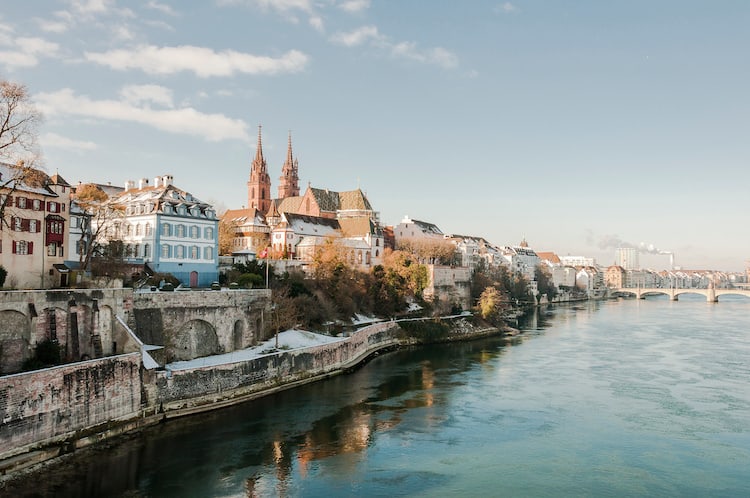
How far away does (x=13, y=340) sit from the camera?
67.7ft

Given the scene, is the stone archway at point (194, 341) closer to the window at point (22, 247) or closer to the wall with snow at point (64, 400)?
the wall with snow at point (64, 400)

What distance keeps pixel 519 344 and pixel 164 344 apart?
30.6 meters

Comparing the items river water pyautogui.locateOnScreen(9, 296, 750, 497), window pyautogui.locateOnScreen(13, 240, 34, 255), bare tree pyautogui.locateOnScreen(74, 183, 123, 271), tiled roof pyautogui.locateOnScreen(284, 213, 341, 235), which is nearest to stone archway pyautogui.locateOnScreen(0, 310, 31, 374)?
window pyautogui.locateOnScreen(13, 240, 34, 255)

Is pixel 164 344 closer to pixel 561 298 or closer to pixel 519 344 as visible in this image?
pixel 519 344

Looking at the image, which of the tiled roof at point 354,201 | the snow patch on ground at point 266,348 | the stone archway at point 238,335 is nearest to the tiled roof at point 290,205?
the tiled roof at point 354,201


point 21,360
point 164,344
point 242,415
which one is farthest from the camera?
point 164,344

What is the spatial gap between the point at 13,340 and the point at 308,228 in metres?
42.5

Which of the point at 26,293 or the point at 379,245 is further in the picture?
the point at 379,245

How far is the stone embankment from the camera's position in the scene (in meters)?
17.5

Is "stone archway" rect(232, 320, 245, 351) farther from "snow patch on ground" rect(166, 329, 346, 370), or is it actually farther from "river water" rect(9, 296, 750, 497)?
"river water" rect(9, 296, 750, 497)

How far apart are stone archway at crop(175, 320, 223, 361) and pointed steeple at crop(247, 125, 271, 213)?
2250 inches

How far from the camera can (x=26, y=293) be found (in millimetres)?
20953

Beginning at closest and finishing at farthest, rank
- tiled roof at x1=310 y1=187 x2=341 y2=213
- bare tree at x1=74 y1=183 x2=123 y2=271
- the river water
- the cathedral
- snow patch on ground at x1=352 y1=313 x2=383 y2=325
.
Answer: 1. the river water
2. bare tree at x1=74 y1=183 x2=123 y2=271
3. snow patch on ground at x1=352 y1=313 x2=383 y2=325
4. the cathedral
5. tiled roof at x1=310 y1=187 x2=341 y2=213

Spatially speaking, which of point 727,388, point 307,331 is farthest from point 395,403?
point 727,388
